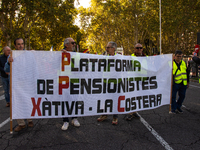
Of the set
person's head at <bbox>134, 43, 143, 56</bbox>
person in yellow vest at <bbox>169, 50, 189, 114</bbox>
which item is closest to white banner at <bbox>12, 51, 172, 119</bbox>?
person's head at <bbox>134, 43, 143, 56</bbox>

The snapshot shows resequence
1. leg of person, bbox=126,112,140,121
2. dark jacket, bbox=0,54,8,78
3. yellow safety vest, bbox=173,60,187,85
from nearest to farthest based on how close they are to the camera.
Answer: leg of person, bbox=126,112,140,121 < yellow safety vest, bbox=173,60,187,85 < dark jacket, bbox=0,54,8,78

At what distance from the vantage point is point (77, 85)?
3920 millimetres

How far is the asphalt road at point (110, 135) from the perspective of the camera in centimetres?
323

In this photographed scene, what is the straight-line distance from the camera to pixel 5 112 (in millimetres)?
5430

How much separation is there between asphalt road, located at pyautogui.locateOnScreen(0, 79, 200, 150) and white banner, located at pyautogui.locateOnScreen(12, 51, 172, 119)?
0.39 meters

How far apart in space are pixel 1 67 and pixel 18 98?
2.91 m

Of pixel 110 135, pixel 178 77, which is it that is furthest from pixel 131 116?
pixel 178 77

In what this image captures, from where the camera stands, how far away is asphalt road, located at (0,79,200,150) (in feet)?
10.6

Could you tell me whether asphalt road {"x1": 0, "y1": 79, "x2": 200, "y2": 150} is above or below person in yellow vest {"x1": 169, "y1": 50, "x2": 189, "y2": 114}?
below

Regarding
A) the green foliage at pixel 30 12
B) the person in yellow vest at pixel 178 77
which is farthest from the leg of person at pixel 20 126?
the green foliage at pixel 30 12

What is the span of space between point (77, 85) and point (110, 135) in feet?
4.00

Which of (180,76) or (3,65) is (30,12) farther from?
(180,76)

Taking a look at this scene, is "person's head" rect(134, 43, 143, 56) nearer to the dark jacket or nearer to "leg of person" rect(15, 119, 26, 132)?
"leg of person" rect(15, 119, 26, 132)

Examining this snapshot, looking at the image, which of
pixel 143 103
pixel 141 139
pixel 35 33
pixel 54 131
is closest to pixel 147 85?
pixel 143 103
